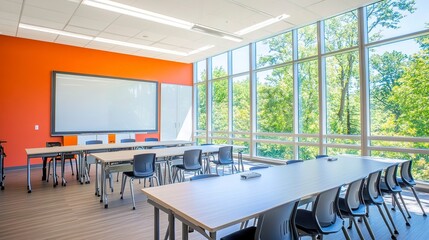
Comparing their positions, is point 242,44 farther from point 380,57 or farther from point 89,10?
point 89,10

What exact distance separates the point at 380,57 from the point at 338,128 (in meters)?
1.69

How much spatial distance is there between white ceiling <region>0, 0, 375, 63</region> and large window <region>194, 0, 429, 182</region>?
1.90 ft

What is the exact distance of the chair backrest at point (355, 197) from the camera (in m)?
2.27

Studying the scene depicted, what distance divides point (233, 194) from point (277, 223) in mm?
489

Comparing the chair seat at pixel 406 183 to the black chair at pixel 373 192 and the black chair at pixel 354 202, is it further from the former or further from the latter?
the black chair at pixel 354 202

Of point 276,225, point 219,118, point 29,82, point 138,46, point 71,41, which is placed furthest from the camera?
point 219,118

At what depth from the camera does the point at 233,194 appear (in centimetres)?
212

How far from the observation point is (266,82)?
7.38 meters

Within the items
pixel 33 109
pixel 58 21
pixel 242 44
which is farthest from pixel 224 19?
pixel 33 109

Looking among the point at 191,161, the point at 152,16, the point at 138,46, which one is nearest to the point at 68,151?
the point at 191,161

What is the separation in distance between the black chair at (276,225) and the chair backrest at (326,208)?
0.28 meters

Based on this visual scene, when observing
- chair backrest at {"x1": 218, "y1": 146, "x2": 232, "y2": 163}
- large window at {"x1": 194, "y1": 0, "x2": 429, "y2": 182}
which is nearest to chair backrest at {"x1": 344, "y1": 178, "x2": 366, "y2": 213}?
large window at {"x1": 194, "y1": 0, "x2": 429, "y2": 182}

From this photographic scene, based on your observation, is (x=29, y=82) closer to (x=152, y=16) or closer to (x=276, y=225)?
(x=152, y=16)

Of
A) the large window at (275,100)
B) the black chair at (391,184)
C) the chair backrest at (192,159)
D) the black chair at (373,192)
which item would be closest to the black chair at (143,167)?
the chair backrest at (192,159)
